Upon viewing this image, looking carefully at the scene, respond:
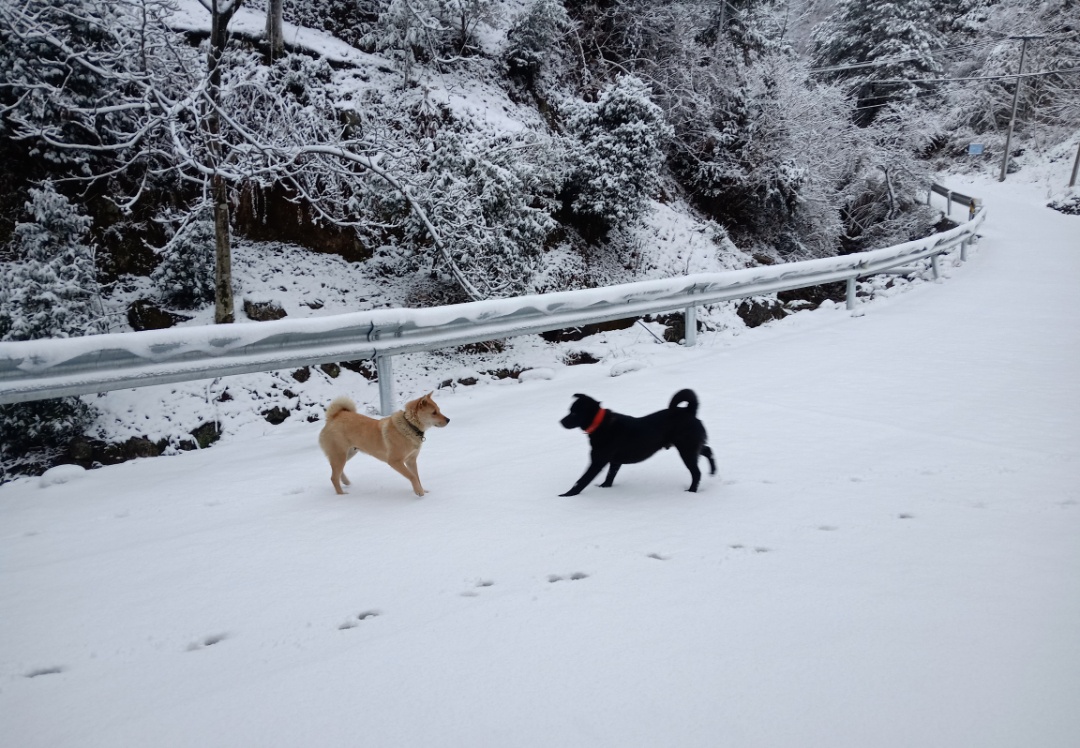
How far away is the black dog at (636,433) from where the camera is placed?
375 cm

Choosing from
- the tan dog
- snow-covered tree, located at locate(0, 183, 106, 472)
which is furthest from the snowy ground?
snow-covered tree, located at locate(0, 183, 106, 472)

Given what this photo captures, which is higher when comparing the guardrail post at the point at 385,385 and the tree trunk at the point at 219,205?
the tree trunk at the point at 219,205

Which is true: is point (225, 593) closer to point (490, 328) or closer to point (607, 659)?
point (607, 659)

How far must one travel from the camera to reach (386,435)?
12.9 feet

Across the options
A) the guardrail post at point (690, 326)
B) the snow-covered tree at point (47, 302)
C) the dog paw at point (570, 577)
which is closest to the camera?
the dog paw at point (570, 577)

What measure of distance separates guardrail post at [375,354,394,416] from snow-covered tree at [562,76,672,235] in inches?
323

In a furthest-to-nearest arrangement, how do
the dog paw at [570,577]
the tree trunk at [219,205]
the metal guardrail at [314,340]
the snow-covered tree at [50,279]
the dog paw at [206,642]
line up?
the tree trunk at [219,205], the snow-covered tree at [50,279], the metal guardrail at [314,340], the dog paw at [570,577], the dog paw at [206,642]

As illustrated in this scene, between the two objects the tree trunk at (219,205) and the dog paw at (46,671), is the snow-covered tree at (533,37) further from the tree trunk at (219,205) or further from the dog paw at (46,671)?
the dog paw at (46,671)

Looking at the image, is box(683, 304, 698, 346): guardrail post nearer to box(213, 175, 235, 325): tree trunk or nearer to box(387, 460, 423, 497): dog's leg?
box(387, 460, 423, 497): dog's leg

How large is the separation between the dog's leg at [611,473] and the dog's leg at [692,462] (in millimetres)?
417

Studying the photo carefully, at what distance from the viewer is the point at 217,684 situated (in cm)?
218

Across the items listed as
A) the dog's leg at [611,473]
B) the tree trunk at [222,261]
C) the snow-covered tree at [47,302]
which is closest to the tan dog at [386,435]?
the dog's leg at [611,473]

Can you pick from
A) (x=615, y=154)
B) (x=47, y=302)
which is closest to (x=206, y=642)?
(x=47, y=302)

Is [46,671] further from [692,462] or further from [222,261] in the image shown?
[222,261]
